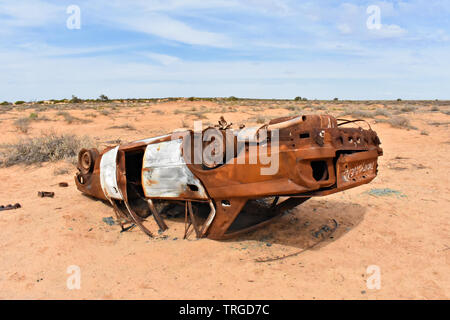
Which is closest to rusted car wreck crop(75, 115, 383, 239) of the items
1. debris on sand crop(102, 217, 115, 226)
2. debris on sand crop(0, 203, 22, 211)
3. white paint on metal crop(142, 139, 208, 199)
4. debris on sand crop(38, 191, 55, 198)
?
white paint on metal crop(142, 139, 208, 199)

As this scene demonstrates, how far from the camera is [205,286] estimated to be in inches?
113

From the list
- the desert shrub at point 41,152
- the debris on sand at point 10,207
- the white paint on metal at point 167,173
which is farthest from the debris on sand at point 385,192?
the desert shrub at point 41,152

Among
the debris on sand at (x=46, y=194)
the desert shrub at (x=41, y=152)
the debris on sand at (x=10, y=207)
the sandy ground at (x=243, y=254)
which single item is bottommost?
the sandy ground at (x=243, y=254)

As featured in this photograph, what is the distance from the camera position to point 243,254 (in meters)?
3.46

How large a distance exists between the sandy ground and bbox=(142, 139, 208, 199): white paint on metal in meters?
0.63

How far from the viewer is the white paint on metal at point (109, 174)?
4.28 metres

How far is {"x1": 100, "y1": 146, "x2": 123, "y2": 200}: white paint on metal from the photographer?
4.28m

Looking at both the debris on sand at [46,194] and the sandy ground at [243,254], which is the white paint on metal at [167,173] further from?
the debris on sand at [46,194]
